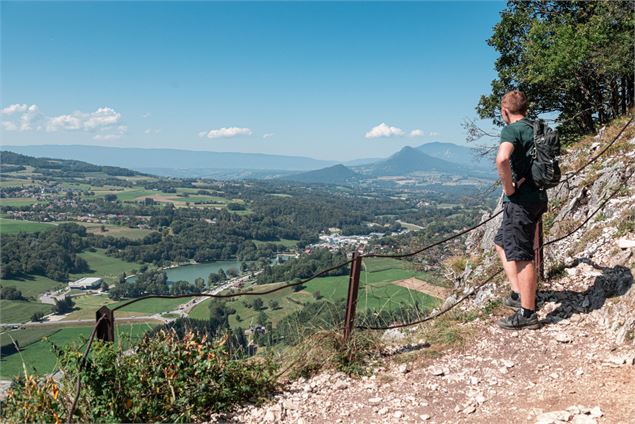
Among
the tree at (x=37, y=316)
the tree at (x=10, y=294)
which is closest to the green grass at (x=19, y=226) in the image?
the tree at (x=10, y=294)

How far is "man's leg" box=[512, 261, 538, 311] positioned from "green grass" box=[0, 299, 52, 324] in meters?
44.6

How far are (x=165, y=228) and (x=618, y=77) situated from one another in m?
89.9

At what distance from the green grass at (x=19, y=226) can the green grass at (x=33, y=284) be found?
1994cm

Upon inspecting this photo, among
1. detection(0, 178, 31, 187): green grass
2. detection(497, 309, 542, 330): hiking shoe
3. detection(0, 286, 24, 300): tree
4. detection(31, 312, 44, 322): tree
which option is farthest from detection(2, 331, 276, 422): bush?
detection(0, 178, 31, 187): green grass

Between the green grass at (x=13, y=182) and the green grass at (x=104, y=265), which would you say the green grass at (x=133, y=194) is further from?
the green grass at (x=104, y=265)

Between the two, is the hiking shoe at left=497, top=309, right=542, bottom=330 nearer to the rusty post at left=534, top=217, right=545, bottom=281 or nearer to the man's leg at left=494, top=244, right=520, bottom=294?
the man's leg at left=494, top=244, right=520, bottom=294

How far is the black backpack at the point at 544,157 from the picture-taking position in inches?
166

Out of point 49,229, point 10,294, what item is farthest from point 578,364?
point 49,229

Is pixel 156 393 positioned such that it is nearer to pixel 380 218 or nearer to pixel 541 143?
pixel 541 143

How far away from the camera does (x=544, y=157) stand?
13.9 ft

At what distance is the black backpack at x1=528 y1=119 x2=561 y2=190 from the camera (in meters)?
4.22

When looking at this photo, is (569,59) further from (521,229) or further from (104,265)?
(104,265)

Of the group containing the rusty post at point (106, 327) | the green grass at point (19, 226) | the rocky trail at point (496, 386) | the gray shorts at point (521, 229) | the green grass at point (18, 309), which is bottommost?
the green grass at point (18, 309)

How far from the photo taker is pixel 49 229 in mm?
73000
